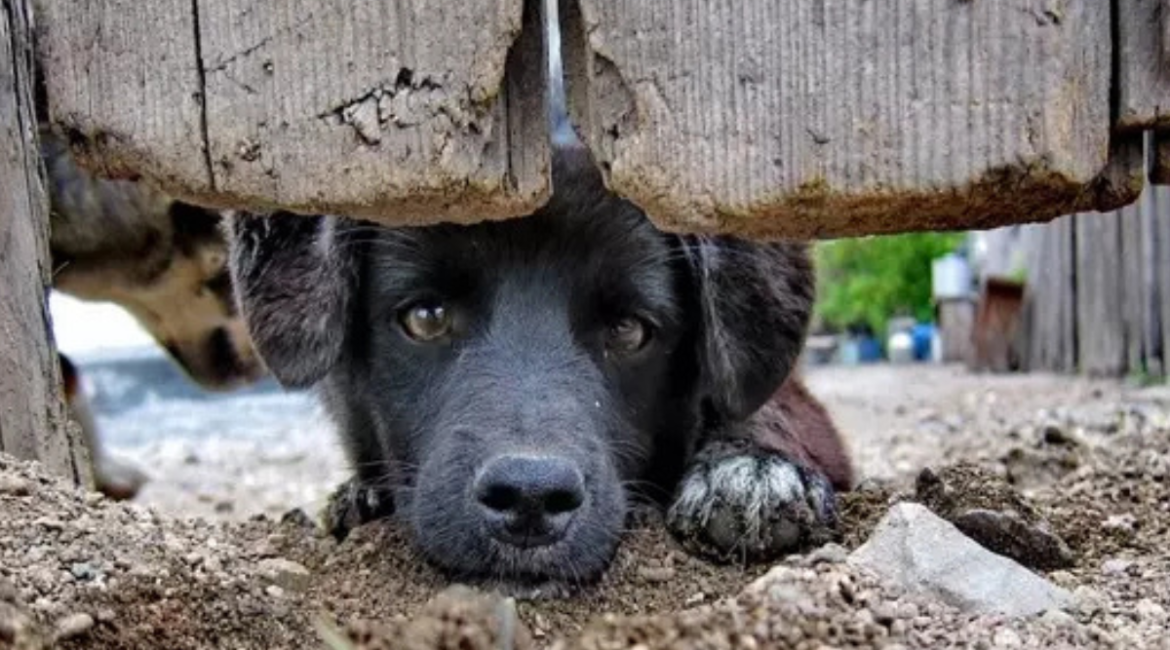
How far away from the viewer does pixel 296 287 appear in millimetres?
3662

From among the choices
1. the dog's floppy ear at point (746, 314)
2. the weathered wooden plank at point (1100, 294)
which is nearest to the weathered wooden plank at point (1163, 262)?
the weathered wooden plank at point (1100, 294)

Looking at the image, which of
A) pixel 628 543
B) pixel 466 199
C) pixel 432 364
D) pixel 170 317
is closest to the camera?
pixel 466 199

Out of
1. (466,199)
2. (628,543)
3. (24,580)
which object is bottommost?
(628,543)

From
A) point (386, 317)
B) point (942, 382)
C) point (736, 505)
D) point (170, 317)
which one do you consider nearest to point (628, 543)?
point (736, 505)

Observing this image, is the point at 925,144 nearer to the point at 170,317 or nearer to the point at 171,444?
the point at 170,317

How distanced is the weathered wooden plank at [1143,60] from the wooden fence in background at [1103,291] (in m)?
7.50

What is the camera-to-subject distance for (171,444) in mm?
10992

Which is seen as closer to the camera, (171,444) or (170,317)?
(170,317)

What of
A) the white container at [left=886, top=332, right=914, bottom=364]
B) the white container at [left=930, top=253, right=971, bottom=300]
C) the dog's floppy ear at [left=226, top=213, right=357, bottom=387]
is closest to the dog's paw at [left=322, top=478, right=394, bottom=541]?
the dog's floppy ear at [left=226, top=213, right=357, bottom=387]

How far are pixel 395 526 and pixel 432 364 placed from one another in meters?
0.36

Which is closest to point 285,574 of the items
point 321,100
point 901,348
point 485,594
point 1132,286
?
point 485,594

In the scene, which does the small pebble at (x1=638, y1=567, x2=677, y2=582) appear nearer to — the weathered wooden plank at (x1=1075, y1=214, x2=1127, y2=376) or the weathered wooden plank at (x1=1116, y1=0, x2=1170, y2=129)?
the weathered wooden plank at (x1=1116, y1=0, x2=1170, y2=129)

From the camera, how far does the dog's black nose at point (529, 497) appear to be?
2.96 metres

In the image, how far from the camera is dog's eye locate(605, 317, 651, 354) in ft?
12.0
